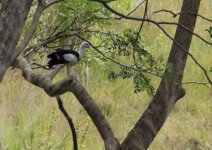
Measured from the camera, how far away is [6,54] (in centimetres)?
199

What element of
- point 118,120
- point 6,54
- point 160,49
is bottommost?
point 118,120

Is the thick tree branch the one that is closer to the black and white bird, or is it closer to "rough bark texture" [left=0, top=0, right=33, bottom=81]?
the black and white bird

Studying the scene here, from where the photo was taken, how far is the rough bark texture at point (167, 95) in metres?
3.36

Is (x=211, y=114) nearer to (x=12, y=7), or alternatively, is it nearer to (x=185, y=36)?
(x=185, y=36)

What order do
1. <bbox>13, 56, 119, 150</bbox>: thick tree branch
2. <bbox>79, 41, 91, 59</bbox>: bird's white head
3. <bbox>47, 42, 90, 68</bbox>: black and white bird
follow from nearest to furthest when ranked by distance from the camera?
1. <bbox>13, 56, 119, 150</bbox>: thick tree branch
2. <bbox>47, 42, 90, 68</bbox>: black and white bird
3. <bbox>79, 41, 91, 59</bbox>: bird's white head

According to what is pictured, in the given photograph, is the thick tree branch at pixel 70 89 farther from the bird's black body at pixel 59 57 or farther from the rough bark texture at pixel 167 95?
the rough bark texture at pixel 167 95

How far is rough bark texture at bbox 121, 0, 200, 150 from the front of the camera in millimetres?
3361

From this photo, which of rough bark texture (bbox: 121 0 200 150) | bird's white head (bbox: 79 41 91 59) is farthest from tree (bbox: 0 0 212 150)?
bird's white head (bbox: 79 41 91 59)

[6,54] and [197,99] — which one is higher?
[6,54]

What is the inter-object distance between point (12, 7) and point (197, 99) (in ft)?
14.5

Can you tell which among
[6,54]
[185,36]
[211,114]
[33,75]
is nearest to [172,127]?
[211,114]

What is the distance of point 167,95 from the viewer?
3.44 meters

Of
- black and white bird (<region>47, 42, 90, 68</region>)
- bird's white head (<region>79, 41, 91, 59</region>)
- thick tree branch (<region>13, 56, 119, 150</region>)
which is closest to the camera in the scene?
thick tree branch (<region>13, 56, 119, 150</region>)

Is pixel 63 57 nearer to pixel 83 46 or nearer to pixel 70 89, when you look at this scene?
pixel 83 46
